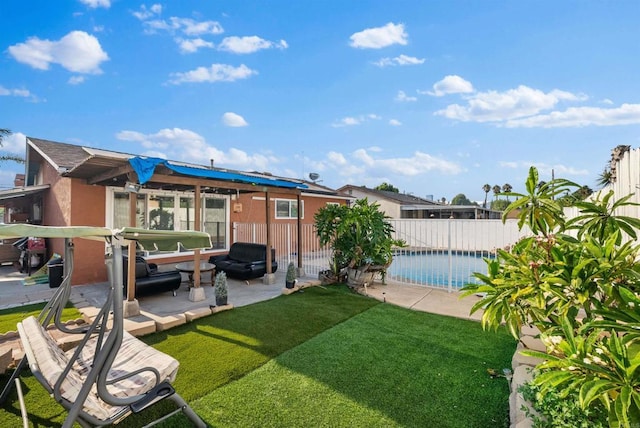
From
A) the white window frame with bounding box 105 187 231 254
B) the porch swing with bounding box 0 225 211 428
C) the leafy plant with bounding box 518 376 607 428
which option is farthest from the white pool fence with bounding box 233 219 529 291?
the white window frame with bounding box 105 187 231 254

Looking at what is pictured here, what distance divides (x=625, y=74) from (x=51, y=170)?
18.1 meters

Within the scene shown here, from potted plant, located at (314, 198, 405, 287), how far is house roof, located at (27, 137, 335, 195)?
1.75m

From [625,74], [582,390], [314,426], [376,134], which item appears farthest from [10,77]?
[625,74]

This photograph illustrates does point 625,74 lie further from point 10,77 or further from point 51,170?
point 10,77

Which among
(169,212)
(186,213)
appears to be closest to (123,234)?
(169,212)

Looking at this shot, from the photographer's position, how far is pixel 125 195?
942 cm

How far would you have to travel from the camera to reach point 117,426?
9.29ft

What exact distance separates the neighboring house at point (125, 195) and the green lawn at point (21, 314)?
2.00 metres

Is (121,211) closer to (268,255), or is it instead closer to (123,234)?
(268,255)

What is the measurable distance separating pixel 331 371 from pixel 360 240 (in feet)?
15.2

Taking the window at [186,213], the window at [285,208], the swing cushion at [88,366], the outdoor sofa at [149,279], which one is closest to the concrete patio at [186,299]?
the outdoor sofa at [149,279]

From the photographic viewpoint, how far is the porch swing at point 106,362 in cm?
208

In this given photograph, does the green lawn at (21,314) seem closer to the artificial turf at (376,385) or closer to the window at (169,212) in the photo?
the window at (169,212)

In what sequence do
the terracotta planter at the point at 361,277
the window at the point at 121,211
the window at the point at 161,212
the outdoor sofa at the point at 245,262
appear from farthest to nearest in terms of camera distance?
the window at the point at 161,212
the window at the point at 121,211
the outdoor sofa at the point at 245,262
the terracotta planter at the point at 361,277
